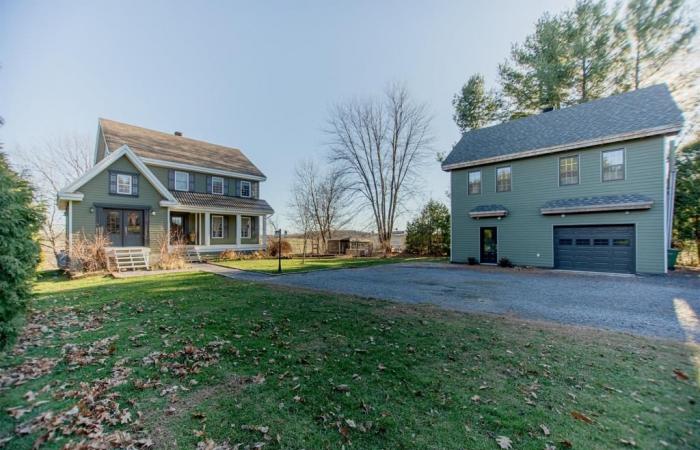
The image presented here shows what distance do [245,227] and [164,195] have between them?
267 inches

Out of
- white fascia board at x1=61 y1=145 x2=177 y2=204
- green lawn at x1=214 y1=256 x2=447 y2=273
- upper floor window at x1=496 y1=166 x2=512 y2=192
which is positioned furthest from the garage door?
white fascia board at x1=61 y1=145 x2=177 y2=204

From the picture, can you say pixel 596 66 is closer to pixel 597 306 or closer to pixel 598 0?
pixel 598 0

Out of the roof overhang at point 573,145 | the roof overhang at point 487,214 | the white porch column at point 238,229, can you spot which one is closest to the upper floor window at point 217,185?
the white porch column at point 238,229

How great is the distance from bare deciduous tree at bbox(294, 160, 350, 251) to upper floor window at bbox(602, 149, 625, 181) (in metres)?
18.7

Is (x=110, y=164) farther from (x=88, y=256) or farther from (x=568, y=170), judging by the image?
(x=568, y=170)

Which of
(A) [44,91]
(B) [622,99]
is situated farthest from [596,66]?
(A) [44,91]

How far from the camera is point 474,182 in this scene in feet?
58.0

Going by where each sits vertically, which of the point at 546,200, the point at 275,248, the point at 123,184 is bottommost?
the point at 275,248

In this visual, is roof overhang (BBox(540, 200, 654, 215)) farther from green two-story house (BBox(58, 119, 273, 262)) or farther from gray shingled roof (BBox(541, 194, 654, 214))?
green two-story house (BBox(58, 119, 273, 262))

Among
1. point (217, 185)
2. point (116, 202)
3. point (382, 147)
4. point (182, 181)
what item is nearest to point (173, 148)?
point (182, 181)

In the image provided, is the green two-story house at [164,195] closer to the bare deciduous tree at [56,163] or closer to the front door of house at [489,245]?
the bare deciduous tree at [56,163]

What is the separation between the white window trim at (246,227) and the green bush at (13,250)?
1946cm

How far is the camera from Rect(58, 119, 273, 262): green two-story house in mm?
14906

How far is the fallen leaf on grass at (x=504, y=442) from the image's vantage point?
253cm
